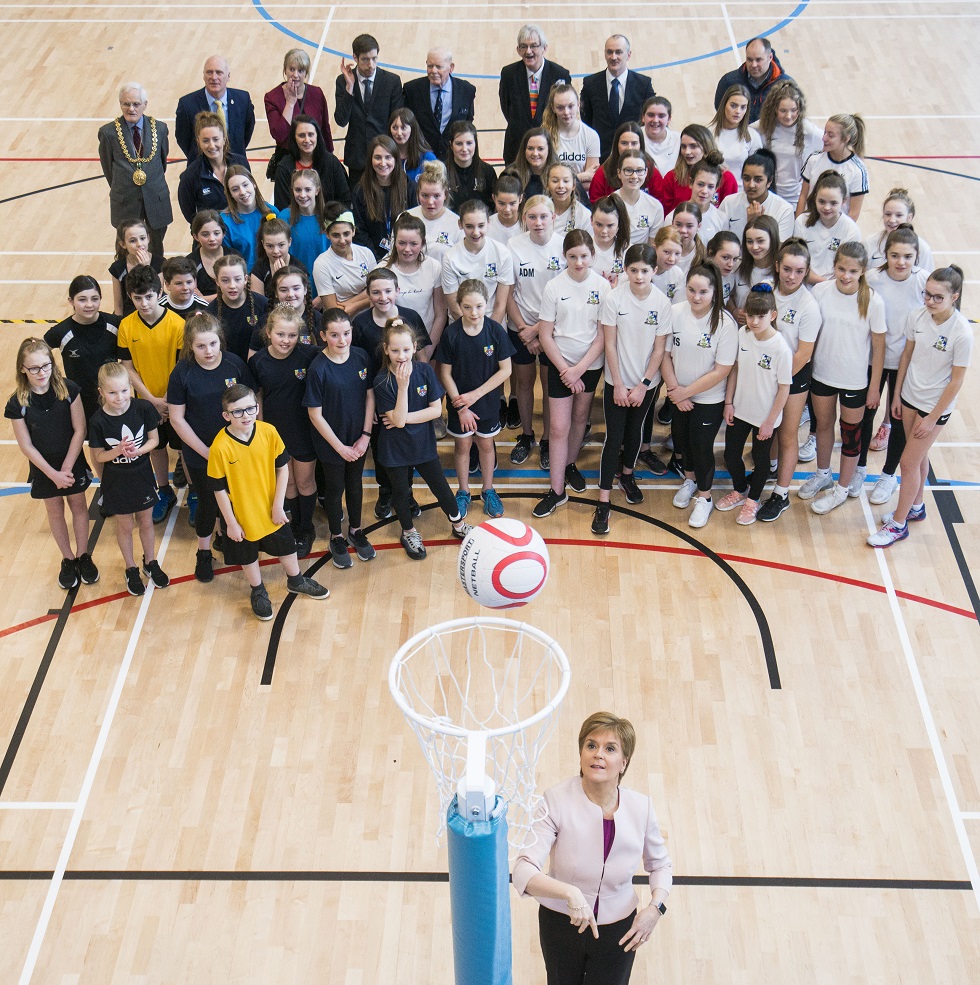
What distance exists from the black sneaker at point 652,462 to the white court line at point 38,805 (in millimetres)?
4180

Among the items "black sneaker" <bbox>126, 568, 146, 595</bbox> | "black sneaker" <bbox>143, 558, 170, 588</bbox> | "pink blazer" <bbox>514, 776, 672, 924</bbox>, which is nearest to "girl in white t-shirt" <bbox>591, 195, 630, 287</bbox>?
"black sneaker" <bbox>143, 558, 170, 588</bbox>

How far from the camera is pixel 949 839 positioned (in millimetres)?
5766

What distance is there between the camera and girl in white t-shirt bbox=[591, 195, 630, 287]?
7.33 meters

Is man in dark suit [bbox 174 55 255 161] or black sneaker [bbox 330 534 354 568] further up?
man in dark suit [bbox 174 55 255 161]

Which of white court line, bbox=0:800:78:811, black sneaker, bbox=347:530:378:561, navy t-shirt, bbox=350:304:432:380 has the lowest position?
white court line, bbox=0:800:78:811

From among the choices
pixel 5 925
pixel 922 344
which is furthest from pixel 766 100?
pixel 5 925

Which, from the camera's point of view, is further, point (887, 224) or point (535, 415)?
point (535, 415)

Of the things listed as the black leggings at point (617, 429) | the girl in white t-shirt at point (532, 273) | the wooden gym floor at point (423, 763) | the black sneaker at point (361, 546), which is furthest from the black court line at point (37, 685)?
the black leggings at point (617, 429)

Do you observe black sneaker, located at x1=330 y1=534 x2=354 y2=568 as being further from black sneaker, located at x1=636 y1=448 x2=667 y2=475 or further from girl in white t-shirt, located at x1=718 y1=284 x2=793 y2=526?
girl in white t-shirt, located at x1=718 y1=284 x2=793 y2=526

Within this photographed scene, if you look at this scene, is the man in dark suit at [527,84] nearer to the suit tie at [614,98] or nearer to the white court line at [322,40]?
the suit tie at [614,98]

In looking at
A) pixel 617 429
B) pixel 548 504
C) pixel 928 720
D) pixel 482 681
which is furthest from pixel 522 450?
pixel 928 720

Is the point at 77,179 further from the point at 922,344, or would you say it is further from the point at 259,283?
the point at 922,344

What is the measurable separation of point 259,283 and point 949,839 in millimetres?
5071

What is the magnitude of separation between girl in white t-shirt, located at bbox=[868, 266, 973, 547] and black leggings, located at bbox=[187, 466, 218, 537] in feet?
13.4
